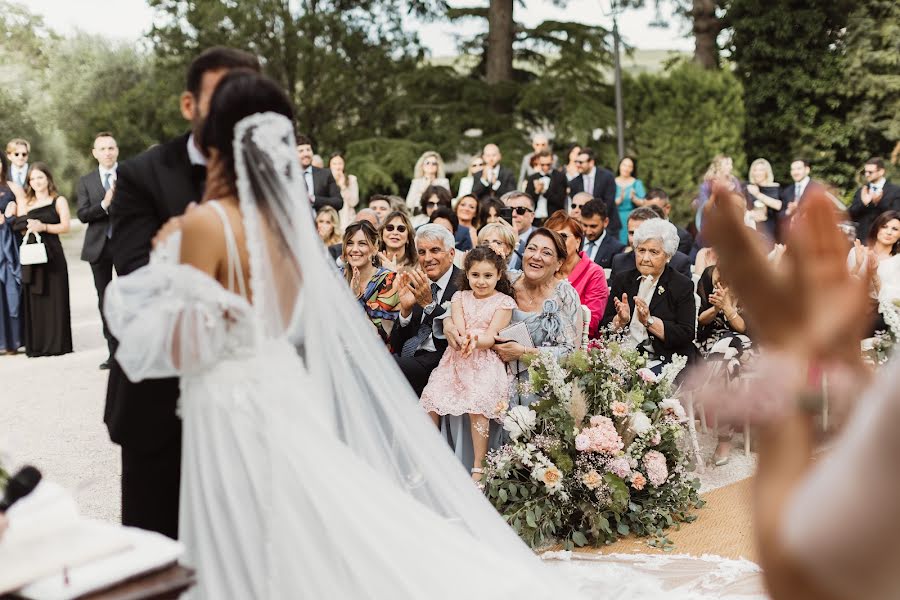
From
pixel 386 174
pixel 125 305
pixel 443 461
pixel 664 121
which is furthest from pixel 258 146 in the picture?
pixel 664 121

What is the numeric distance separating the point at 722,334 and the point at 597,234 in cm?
176

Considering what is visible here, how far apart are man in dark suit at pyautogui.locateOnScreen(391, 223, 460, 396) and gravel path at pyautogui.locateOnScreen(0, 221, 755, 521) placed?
69.7 inches

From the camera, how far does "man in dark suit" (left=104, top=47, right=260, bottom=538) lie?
2.74 meters

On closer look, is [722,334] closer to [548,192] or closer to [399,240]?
[399,240]

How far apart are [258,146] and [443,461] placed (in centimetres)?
118

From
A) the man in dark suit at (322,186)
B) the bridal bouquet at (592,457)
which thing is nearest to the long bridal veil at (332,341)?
the bridal bouquet at (592,457)

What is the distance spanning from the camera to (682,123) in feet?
62.4

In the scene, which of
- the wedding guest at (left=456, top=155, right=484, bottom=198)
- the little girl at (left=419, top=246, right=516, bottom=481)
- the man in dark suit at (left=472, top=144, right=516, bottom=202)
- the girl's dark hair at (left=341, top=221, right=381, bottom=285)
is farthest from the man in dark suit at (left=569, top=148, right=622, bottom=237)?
the little girl at (left=419, top=246, right=516, bottom=481)

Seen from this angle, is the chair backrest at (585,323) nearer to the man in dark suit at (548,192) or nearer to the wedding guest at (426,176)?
the wedding guest at (426,176)

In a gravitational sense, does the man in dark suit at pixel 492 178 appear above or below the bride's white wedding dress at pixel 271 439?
above

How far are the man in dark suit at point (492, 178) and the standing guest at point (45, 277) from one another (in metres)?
4.29

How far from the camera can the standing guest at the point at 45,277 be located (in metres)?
9.62

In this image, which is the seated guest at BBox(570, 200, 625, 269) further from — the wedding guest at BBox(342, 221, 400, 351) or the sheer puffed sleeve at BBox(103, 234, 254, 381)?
the sheer puffed sleeve at BBox(103, 234, 254, 381)

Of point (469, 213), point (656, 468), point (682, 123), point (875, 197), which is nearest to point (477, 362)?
point (656, 468)
